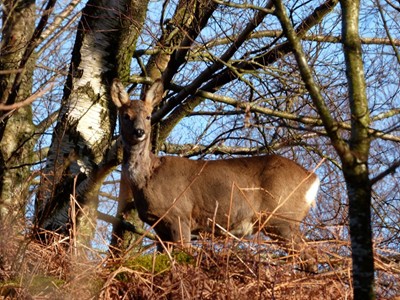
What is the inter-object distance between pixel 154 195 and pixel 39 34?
2.93m

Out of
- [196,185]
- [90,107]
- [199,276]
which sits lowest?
[199,276]

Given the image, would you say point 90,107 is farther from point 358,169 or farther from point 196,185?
point 358,169

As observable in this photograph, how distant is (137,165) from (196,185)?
2.59 ft

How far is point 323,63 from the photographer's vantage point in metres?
10.1

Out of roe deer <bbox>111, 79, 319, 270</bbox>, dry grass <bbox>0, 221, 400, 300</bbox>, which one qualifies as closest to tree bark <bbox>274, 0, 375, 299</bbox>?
dry grass <bbox>0, 221, 400, 300</bbox>

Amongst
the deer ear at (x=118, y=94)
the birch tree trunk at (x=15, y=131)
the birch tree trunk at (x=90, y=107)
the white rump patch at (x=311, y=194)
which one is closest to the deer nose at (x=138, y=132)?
the birch tree trunk at (x=90, y=107)

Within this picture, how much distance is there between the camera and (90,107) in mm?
9414

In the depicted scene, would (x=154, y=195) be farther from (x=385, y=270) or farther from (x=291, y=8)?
(x=385, y=270)

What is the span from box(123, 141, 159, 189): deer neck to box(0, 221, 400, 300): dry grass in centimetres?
391

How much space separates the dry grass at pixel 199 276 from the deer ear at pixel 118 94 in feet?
11.9

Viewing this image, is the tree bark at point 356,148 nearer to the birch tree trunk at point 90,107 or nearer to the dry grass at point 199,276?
the dry grass at point 199,276

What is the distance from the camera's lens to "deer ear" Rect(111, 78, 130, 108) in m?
9.52

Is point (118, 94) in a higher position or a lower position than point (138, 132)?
higher

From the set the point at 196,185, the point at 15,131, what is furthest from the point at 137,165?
the point at 15,131
